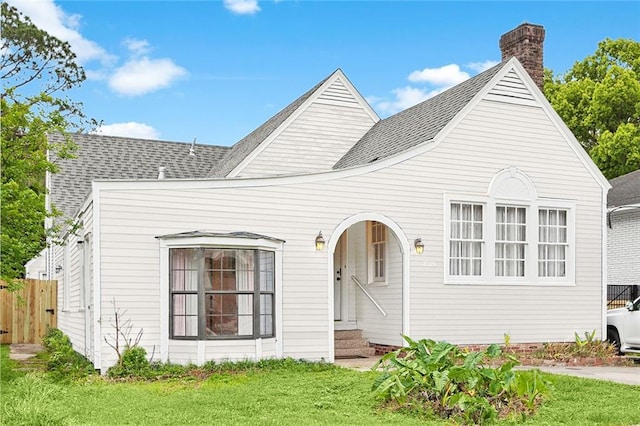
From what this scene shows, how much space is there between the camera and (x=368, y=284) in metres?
16.3

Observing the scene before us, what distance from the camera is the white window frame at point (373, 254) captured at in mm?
15867

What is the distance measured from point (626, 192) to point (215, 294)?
1722cm

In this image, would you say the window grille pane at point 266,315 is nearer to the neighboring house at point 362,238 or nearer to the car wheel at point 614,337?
the neighboring house at point 362,238

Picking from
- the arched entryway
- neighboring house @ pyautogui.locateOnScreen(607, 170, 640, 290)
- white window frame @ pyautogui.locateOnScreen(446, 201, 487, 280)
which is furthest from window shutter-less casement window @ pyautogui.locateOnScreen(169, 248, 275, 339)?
neighboring house @ pyautogui.locateOnScreen(607, 170, 640, 290)

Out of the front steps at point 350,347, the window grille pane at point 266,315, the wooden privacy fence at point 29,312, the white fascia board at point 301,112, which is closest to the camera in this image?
the window grille pane at point 266,315

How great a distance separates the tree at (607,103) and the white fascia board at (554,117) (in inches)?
705

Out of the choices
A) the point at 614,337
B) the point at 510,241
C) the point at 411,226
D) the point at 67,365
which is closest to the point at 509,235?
the point at 510,241

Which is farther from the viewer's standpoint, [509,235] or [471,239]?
[509,235]

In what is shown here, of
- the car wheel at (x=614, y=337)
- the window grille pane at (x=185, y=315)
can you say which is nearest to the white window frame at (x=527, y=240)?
the car wheel at (x=614, y=337)

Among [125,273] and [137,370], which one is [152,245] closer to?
[125,273]

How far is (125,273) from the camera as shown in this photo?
12938 millimetres

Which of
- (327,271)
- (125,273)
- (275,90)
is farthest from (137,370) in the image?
(275,90)

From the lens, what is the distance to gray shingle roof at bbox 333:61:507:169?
16.2 m

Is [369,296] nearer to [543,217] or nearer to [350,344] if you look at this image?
[350,344]
